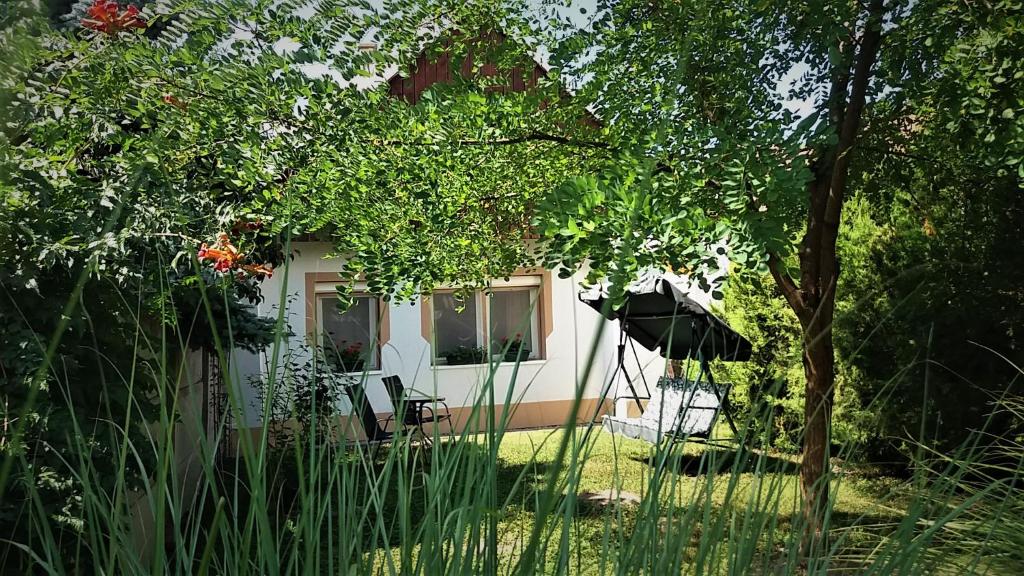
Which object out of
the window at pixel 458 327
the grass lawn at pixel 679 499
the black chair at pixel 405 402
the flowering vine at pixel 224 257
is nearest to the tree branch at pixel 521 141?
the flowering vine at pixel 224 257

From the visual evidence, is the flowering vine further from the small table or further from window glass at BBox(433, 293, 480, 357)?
window glass at BBox(433, 293, 480, 357)

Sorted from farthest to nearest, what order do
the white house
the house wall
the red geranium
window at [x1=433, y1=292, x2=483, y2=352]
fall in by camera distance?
window at [x1=433, y1=292, x2=483, y2=352] → the white house → the house wall → the red geranium

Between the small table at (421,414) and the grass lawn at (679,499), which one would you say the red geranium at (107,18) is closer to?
the small table at (421,414)

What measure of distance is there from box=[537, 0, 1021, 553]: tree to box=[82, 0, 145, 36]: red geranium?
1632mm

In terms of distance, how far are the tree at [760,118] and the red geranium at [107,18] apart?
1632mm

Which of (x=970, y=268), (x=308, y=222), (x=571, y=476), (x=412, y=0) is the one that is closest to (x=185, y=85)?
(x=308, y=222)

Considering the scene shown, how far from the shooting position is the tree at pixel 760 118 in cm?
272

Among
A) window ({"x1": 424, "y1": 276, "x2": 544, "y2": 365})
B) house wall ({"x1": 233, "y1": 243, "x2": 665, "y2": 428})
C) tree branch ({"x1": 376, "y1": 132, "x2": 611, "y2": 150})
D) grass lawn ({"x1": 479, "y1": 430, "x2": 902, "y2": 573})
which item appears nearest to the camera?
grass lawn ({"x1": 479, "y1": 430, "x2": 902, "y2": 573})

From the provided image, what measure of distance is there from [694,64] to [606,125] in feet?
1.84

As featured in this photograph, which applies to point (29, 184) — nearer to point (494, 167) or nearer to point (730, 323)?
point (494, 167)

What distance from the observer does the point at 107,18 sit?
2789mm

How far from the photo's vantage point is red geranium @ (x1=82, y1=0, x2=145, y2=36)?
2.77 m

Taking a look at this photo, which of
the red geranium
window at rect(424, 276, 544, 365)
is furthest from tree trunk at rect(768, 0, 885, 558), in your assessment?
window at rect(424, 276, 544, 365)

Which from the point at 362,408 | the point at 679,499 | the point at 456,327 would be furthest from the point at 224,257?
the point at 456,327
